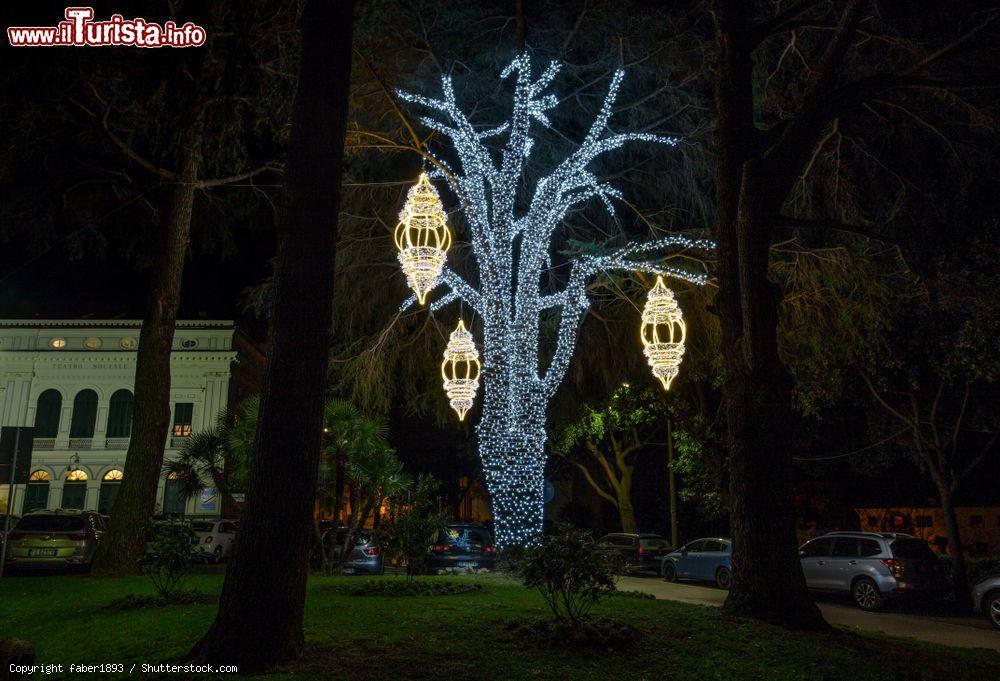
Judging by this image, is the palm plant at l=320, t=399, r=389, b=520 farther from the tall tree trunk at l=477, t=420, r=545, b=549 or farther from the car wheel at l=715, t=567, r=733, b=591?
the car wheel at l=715, t=567, r=733, b=591

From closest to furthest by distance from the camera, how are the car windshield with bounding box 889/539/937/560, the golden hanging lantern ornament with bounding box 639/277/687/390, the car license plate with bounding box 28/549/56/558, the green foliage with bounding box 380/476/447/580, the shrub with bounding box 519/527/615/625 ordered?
the shrub with bounding box 519/527/615/625 → the green foliage with bounding box 380/476/447/580 → the car windshield with bounding box 889/539/937/560 → the golden hanging lantern ornament with bounding box 639/277/687/390 → the car license plate with bounding box 28/549/56/558

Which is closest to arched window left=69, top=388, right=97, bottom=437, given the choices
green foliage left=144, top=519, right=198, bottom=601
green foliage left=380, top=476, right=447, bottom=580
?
green foliage left=380, top=476, right=447, bottom=580

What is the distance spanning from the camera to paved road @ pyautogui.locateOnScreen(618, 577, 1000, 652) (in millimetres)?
11733

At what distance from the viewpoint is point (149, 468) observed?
15195 mm

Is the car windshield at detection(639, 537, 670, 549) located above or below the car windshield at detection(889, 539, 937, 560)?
below

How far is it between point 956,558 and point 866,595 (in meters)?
3.52

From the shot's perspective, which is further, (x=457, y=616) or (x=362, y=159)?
(x=362, y=159)

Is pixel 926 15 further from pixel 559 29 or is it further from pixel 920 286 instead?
pixel 559 29

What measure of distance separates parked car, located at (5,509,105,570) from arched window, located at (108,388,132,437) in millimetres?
21816

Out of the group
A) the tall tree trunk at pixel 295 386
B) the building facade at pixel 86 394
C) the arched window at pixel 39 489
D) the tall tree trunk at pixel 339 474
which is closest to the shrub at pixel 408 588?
the tall tree trunk at pixel 339 474

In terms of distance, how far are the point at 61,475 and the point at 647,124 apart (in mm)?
35106

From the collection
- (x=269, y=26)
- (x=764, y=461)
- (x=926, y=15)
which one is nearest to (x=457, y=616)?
(x=764, y=461)

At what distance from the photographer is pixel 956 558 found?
1808 centimetres

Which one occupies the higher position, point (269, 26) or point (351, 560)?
point (269, 26)
